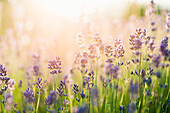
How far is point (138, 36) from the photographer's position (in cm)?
225

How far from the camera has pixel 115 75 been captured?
1923mm

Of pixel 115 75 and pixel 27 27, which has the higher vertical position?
pixel 27 27

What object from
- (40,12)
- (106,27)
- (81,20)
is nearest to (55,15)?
(40,12)

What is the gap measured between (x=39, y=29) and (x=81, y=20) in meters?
7.54

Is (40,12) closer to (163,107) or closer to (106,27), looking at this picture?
(106,27)

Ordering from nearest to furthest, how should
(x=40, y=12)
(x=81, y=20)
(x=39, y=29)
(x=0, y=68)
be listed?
1. (x=0, y=68)
2. (x=81, y=20)
3. (x=39, y=29)
4. (x=40, y=12)

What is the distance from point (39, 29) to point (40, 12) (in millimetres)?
1506

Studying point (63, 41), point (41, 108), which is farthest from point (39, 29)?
point (41, 108)

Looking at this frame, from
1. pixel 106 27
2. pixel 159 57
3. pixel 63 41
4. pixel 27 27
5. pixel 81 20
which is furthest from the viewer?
pixel 63 41

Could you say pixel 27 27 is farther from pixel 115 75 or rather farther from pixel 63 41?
pixel 115 75

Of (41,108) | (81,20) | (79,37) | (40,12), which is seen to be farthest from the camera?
(40,12)

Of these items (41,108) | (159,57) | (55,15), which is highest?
(55,15)

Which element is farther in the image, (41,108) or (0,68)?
(41,108)

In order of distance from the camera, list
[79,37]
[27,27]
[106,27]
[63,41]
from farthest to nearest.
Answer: [63,41] → [106,27] → [27,27] → [79,37]
